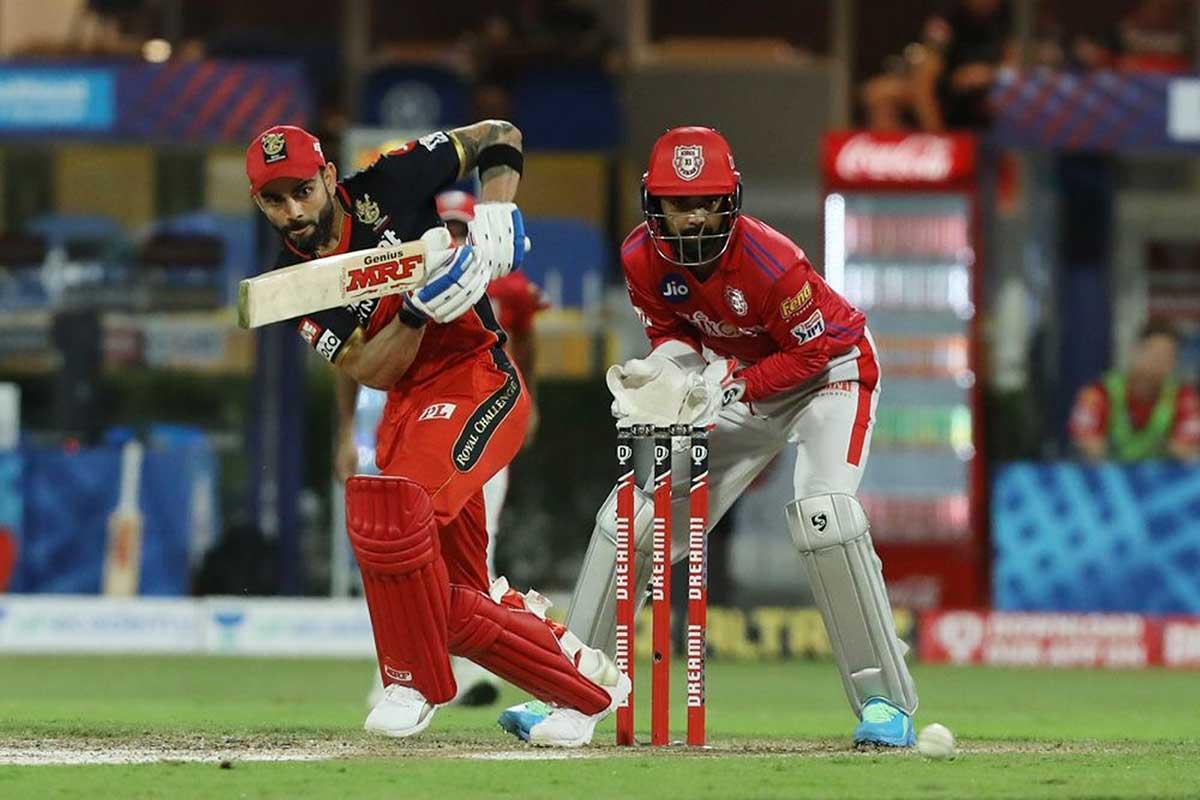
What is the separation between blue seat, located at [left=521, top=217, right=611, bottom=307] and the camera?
1332 centimetres

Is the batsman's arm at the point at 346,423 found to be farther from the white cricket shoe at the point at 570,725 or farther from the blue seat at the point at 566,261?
the blue seat at the point at 566,261

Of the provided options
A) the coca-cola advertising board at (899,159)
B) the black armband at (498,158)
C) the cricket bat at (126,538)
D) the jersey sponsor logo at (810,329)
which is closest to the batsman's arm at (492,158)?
the black armband at (498,158)

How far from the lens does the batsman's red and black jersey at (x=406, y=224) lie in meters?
5.92

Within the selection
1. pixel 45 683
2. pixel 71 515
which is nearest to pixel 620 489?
pixel 45 683

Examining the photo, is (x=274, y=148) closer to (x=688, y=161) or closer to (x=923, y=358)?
(x=688, y=161)

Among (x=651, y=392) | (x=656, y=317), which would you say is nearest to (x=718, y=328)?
(x=656, y=317)

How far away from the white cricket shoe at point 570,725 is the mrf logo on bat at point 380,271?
1.14 metres

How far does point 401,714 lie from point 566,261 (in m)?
7.77

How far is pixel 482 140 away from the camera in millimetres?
6191

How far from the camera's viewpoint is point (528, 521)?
13.1 metres

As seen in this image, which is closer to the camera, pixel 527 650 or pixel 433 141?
pixel 527 650

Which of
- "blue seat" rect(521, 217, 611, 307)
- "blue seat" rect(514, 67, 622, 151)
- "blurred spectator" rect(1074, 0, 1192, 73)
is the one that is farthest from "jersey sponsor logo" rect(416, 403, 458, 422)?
"blue seat" rect(514, 67, 622, 151)

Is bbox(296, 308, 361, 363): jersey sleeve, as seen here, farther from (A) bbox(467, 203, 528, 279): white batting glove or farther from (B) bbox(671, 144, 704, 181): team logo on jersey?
(B) bbox(671, 144, 704, 181): team logo on jersey

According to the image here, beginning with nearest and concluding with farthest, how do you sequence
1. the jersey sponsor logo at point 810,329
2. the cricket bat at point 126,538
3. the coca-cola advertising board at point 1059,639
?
the jersey sponsor logo at point 810,329
the coca-cola advertising board at point 1059,639
the cricket bat at point 126,538
